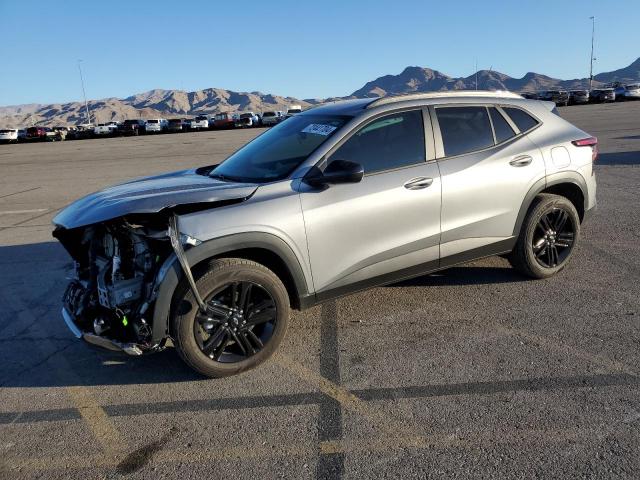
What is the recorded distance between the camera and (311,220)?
3.71 metres

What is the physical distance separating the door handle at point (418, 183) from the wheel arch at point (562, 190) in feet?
3.59

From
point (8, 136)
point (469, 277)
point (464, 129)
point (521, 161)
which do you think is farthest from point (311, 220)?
point (8, 136)

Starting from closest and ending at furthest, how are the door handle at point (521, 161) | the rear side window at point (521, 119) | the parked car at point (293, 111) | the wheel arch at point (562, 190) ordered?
the door handle at point (521, 161) → the wheel arch at point (562, 190) → the rear side window at point (521, 119) → the parked car at point (293, 111)

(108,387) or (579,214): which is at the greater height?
(579,214)

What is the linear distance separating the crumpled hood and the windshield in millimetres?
275

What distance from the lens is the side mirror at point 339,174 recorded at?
12.0 feet

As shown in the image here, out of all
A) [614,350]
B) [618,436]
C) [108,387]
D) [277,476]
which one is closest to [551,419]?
[618,436]

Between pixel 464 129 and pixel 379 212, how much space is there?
1257 millimetres

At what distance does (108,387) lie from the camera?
11.8 feet

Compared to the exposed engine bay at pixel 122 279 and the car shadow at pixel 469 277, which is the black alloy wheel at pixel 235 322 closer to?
the exposed engine bay at pixel 122 279

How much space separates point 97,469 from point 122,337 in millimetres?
936

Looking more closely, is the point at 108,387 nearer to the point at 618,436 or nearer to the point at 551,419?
the point at 551,419

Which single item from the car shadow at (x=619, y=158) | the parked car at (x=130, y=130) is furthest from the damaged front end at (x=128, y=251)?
the parked car at (x=130, y=130)

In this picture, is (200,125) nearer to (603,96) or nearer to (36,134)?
(36,134)
